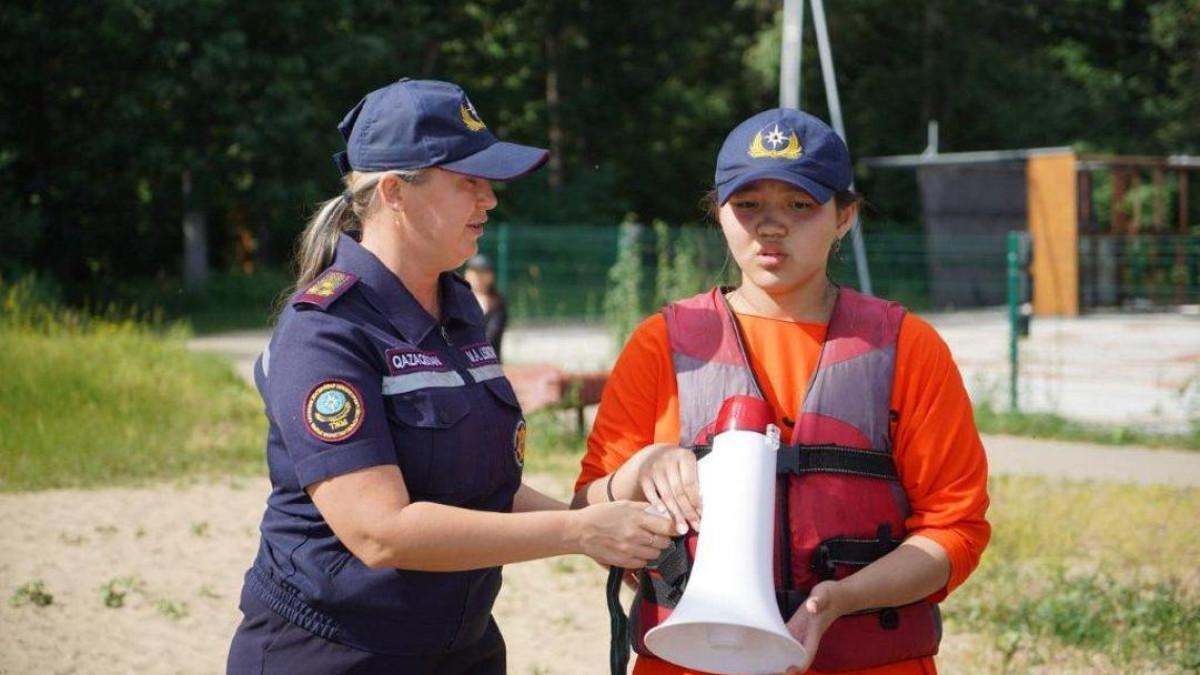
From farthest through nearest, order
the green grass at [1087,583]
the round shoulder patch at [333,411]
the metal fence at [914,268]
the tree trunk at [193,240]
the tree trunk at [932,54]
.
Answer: the tree trunk at [932,54]
the tree trunk at [193,240]
the metal fence at [914,268]
the green grass at [1087,583]
the round shoulder patch at [333,411]

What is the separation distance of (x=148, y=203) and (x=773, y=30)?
1632 cm

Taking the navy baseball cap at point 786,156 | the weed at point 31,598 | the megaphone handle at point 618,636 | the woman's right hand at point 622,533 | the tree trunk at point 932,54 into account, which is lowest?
the weed at point 31,598

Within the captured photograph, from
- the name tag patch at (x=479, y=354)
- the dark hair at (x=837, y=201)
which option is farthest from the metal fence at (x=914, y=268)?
the name tag patch at (x=479, y=354)

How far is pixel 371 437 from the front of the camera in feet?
6.88

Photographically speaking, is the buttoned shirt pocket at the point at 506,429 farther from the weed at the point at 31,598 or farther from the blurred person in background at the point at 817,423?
the weed at the point at 31,598

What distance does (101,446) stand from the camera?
9.33 meters

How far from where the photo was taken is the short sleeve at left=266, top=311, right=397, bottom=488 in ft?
6.85

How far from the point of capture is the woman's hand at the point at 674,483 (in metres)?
2.11

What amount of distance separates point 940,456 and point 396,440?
0.85m

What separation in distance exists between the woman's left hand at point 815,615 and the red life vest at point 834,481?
0.08 meters

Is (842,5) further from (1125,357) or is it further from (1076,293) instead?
(1125,357)

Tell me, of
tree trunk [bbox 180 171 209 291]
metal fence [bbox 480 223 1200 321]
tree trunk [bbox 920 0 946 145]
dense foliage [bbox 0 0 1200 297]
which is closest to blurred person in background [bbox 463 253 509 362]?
metal fence [bbox 480 223 1200 321]

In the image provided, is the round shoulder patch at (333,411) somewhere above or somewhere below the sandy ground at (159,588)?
above

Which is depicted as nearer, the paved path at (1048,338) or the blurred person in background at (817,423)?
the blurred person in background at (817,423)
